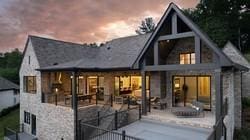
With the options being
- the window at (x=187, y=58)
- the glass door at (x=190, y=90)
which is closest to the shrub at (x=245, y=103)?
the glass door at (x=190, y=90)

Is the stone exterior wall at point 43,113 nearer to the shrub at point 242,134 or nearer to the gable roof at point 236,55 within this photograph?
the shrub at point 242,134

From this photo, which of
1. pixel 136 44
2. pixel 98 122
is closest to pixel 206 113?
pixel 98 122

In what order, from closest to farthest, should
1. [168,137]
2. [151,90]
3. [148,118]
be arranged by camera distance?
[168,137]
[148,118]
[151,90]

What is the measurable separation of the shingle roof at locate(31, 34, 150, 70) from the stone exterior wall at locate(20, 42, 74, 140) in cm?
87

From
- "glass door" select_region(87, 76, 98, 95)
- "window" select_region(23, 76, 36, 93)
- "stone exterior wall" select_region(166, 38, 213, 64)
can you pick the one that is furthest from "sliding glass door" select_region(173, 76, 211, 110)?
"window" select_region(23, 76, 36, 93)

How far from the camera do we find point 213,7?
→ 30.0m

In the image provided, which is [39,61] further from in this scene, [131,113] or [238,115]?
[238,115]

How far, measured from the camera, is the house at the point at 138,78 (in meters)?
11.6

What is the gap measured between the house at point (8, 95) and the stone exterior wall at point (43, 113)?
1270cm

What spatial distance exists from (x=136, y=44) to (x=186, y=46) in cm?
553

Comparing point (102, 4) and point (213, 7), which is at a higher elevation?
point (213, 7)

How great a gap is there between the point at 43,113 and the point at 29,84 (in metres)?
4.92

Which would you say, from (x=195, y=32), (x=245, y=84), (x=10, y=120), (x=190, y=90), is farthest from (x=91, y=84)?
(x=10, y=120)

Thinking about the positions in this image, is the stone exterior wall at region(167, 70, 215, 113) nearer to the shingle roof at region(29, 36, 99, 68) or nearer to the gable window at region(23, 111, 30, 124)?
the shingle roof at region(29, 36, 99, 68)
